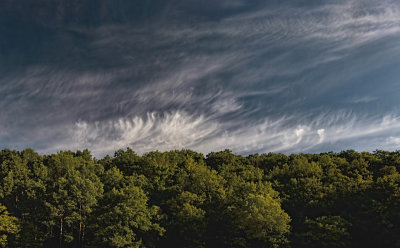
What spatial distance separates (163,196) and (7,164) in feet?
145

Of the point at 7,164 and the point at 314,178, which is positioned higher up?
the point at 7,164

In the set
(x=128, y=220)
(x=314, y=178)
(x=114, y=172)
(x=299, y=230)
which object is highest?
(x=114, y=172)

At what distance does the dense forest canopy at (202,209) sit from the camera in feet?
205

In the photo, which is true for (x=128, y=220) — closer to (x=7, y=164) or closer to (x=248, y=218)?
(x=248, y=218)

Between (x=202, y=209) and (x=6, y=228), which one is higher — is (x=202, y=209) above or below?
above

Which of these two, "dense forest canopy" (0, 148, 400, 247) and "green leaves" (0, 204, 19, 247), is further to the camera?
"dense forest canopy" (0, 148, 400, 247)

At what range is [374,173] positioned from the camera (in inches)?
3474

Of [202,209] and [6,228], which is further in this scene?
[202,209]

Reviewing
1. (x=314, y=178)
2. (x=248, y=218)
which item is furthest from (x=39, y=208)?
(x=314, y=178)

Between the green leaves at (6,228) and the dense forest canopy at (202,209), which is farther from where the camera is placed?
the dense forest canopy at (202,209)

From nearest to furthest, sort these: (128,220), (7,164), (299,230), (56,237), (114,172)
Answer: (128,220) < (299,230) < (56,237) < (114,172) < (7,164)

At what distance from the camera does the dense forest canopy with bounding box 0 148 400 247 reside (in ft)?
205

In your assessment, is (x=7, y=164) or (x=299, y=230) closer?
(x=299, y=230)

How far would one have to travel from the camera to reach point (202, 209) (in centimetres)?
7325
